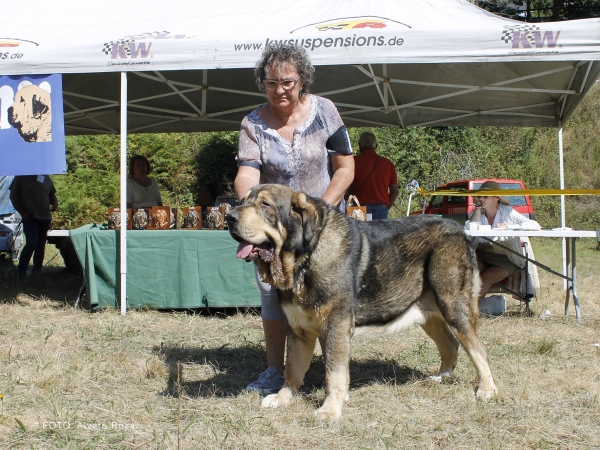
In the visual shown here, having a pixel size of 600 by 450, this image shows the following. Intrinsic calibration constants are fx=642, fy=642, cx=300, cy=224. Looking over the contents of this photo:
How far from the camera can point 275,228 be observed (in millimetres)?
3240

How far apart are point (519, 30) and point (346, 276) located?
10.8 feet

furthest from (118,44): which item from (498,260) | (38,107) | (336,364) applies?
(498,260)

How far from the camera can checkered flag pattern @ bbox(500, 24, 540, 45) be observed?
18.1 feet

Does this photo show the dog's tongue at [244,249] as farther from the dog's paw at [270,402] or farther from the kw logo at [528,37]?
the kw logo at [528,37]

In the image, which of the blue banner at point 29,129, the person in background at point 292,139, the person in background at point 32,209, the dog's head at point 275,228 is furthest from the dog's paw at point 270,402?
the person in background at point 32,209

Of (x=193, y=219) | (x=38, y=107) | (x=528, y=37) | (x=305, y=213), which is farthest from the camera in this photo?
(x=193, y=219)

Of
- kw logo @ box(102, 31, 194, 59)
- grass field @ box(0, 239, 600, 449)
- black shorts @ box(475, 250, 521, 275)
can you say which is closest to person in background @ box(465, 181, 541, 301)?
black shorts @ box(475, 250, 521, 275)

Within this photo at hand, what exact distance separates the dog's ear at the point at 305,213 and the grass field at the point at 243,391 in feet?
3.23

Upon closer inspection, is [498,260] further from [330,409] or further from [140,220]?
[140,220]

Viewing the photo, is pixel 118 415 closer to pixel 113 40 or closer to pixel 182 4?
pixel 113 40

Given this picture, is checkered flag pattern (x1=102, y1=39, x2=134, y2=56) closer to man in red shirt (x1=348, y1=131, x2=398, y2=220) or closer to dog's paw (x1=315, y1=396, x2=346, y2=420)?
man in red shirt (x1=348, y1=131, x2=398, y2=220)

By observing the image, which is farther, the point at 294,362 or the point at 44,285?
the point at 44,285

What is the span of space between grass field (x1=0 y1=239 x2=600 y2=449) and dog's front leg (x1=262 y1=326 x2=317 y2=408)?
0.29 ft

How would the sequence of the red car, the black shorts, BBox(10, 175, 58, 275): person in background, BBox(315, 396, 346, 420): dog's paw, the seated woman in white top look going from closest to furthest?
BBox(315, 396, 346, 420): dog's paw < the black shorts < the seated woman in white top < BBox(10, 175, 58, 275): person in background < the red car
